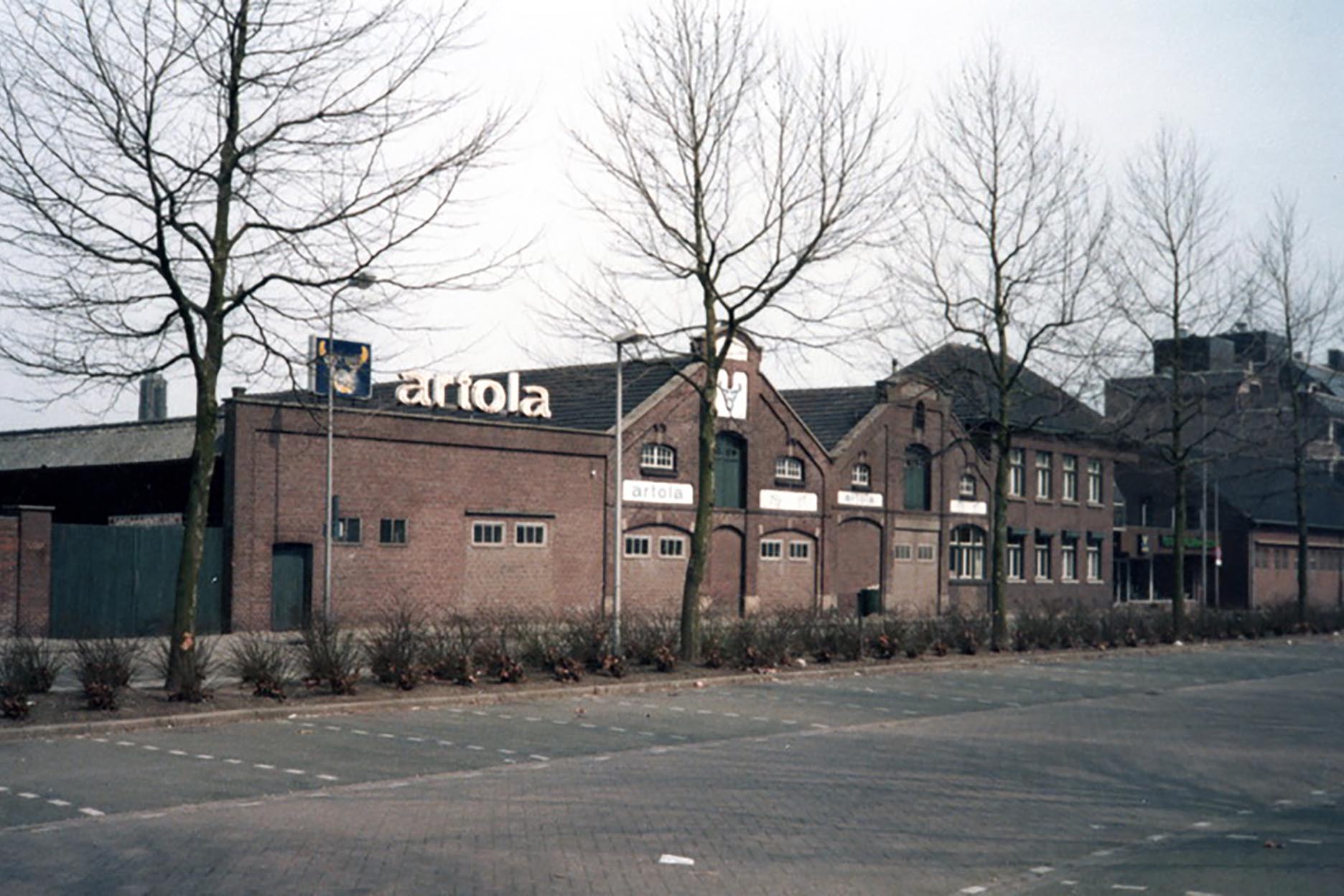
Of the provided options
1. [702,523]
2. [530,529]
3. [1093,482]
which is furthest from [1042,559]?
[702,523]

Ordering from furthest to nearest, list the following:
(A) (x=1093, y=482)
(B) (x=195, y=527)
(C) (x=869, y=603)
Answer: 1. (A) (x=1093, y=482)
2. (C) (x=869, y=603)
3. (B) (x=195, y=527)

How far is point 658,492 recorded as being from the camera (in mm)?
42531

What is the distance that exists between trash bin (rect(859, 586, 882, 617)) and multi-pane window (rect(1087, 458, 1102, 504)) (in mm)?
32191

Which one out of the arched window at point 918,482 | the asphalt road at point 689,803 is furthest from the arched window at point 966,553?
the asphalt road at point 689,803

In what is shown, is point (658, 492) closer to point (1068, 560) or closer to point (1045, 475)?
point (1045, 475)

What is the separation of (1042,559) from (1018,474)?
426cm

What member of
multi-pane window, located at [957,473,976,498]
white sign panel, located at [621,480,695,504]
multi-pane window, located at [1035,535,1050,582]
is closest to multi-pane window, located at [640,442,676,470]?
white sign panel, located at [621,480,695,504]

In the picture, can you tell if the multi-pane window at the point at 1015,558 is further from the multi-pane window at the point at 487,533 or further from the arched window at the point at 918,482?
the multi-pane window at the point at 487,533

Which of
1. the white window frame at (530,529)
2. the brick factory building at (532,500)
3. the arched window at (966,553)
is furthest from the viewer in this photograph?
the arched window at (966,553)

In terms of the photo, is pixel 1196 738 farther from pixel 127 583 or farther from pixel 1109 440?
pixel 1109 440

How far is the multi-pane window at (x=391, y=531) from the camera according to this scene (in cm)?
3572

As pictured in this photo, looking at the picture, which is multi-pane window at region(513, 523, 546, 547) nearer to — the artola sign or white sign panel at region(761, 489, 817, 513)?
the artola sign

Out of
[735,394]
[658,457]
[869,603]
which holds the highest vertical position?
[735,394]

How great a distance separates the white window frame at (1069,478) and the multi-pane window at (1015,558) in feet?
11.8
